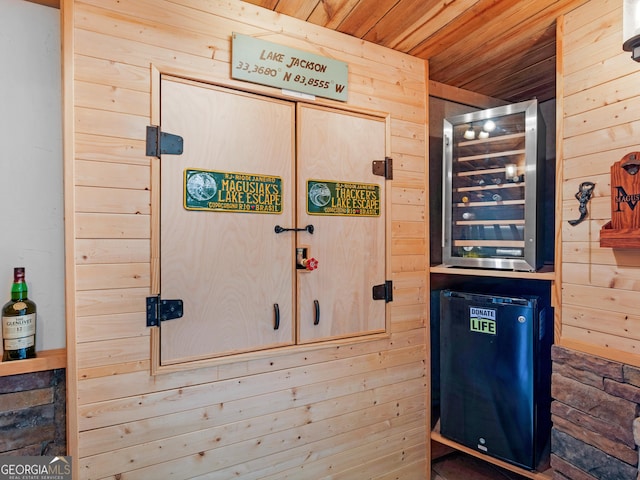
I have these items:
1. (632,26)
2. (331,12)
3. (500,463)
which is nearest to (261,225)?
(331,12)

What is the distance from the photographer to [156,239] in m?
1.48

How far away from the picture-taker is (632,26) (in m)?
1.23

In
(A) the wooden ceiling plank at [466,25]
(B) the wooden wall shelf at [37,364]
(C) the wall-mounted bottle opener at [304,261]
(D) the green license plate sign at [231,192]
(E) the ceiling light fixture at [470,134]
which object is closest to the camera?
(B) the wooden wall shelf at [37,364]

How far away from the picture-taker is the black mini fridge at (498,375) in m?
1.80

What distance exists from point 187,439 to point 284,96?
1.58 m

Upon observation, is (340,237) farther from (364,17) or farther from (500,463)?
(500,463)

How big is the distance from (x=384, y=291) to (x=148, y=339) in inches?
46.3

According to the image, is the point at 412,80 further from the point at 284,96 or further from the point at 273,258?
the point at 273,258

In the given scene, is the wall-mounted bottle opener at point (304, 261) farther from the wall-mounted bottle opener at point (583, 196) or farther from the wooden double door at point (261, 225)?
the wall-mounted bottle opener at point (583, 196)

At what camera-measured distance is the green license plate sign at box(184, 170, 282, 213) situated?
→ 5.06ft

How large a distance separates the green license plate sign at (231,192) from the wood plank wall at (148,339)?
0.18 metres

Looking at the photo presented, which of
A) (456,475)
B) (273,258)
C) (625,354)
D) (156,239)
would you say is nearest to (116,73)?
(156,239)

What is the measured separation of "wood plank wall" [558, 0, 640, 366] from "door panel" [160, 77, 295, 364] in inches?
50.0

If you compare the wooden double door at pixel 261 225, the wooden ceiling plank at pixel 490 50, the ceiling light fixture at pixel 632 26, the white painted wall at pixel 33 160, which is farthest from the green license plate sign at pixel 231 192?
the ceiling light fixture at pixel 632 26
